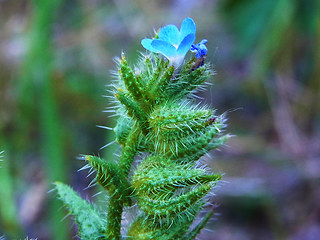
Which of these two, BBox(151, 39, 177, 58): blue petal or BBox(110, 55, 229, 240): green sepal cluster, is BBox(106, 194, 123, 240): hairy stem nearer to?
BBox(110, 55, 229, 240): green sepal cluster

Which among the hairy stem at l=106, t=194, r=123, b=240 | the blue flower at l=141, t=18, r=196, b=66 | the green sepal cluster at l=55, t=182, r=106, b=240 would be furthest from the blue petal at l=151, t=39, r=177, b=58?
the green sepal cluster at l=55, t=182, r=106, b=240

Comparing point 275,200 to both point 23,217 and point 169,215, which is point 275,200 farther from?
point 169,215

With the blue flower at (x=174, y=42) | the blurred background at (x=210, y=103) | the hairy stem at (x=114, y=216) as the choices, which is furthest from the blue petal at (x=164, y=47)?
the blurred background at (x=210, y=103)

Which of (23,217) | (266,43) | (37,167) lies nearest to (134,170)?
(23,217)

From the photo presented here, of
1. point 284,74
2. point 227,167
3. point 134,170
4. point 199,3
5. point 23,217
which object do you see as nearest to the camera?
point 134,170

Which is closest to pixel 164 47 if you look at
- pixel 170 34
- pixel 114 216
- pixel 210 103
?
pixel 170 34
